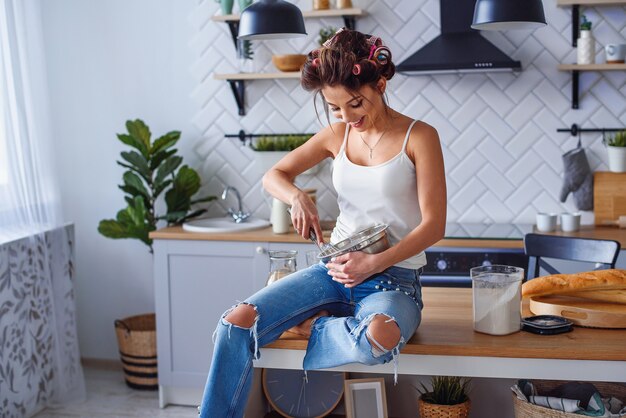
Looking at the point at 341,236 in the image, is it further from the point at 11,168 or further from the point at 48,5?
the point at 48,5

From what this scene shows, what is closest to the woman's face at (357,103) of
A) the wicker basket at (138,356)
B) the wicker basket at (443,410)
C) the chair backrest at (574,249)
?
the wicker basket at (443,410)

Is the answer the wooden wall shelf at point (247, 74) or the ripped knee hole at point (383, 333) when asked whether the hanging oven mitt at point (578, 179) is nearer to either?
the wooden wall shelf at point (247, 74)

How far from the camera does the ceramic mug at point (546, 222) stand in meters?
4.11

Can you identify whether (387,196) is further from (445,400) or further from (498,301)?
(445,400)

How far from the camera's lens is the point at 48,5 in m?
4.92

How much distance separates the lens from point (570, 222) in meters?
4.10

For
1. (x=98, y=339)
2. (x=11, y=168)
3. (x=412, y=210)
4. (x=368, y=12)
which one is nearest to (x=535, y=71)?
(x=368, y=12)

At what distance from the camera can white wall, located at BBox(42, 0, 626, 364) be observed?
14.3 feet

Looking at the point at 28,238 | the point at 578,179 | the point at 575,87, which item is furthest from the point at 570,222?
the point at 28,238

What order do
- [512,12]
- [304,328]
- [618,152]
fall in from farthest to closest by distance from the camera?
1. [618,152]
2. [512,12]
3. [304,328]

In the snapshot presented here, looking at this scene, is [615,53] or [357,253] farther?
[615,53]

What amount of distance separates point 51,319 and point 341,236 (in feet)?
7.98

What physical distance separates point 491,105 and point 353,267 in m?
2.47

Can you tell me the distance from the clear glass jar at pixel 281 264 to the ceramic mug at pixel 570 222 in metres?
2.03
